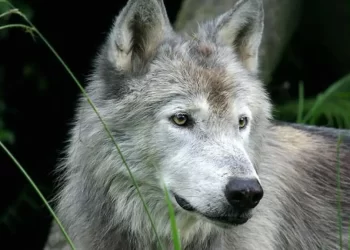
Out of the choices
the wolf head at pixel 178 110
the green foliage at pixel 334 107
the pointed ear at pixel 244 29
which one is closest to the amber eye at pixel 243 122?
the wolf head at pixel 178 110

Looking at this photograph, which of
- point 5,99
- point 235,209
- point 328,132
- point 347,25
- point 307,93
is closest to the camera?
point 235,209

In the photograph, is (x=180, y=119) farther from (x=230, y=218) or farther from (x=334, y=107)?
(x=334, y=107)

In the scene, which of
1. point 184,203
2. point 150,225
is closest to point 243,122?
point 184,203

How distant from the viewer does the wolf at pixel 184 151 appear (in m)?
4.22

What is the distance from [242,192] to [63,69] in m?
4.75

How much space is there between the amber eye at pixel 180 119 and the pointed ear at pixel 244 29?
0.68 meters

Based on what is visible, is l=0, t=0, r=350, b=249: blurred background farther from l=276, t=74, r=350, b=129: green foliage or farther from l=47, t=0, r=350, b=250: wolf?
l=47, t=0, r=350, b=250: wolf

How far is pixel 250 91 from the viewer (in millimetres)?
Answer: 4691

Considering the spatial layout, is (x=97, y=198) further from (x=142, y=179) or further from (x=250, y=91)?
(x=250, y=91)

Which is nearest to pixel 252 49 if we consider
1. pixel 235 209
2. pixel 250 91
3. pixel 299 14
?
pixel 250 91

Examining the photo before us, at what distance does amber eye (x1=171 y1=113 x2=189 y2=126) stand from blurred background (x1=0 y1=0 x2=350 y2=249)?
3285 millimetres

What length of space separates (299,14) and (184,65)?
4088 mm

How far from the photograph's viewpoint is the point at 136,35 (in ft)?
15.2

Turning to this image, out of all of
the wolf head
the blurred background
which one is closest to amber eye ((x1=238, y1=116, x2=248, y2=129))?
the wolf head
